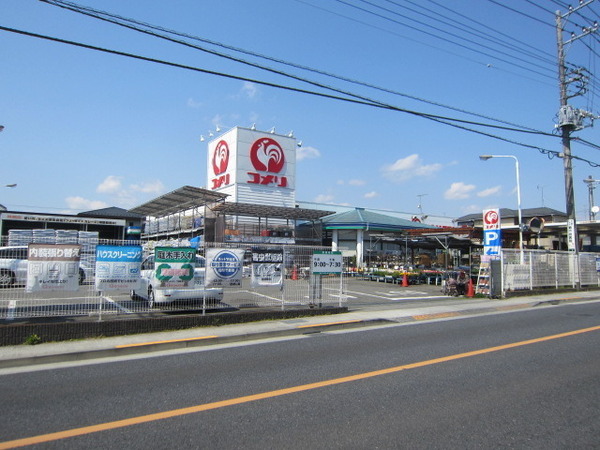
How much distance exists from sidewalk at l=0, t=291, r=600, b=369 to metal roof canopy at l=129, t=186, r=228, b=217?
1731 centimetres

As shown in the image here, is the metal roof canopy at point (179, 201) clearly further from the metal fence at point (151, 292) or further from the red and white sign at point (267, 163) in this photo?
the metal fence at point (151, 292)

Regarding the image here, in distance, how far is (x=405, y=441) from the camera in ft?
12.7

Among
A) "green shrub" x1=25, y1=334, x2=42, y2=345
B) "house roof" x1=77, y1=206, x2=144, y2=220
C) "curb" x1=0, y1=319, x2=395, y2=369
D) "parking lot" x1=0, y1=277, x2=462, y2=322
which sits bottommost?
"curb" x1=0, y1=319, x2=395, y2=369

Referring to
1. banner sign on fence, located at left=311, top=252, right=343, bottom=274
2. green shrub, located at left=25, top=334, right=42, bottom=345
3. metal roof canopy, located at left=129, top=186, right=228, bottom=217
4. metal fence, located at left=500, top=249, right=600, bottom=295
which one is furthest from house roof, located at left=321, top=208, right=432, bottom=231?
green shrub, located at left=25, top=334, right=42, bottom=345

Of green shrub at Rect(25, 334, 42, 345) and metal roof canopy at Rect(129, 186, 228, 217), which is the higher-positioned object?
metal roof canopy at Rect(129, 186, 228, 217)

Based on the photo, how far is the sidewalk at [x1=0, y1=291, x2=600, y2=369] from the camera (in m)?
7.31

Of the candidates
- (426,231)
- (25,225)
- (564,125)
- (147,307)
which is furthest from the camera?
(25,225)

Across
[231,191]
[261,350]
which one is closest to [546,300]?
[261,350]

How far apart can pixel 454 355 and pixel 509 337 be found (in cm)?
247

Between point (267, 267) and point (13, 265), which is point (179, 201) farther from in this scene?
point (13, 265)

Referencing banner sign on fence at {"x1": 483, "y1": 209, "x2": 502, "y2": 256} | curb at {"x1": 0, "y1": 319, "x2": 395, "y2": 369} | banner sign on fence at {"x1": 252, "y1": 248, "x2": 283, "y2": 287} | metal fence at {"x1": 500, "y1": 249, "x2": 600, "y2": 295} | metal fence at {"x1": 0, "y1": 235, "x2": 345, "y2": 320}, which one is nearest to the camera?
curb at {"x1": 0, "y1": 319, "x2": 395, "y2": 369}

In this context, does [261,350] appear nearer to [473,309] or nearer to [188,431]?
[188,431]

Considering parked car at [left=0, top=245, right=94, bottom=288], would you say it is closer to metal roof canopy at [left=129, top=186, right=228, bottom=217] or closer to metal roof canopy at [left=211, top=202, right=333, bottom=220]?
metal roof canopy at [left=129, top=186, right=228, bottom=217]

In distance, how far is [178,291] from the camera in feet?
32.9
